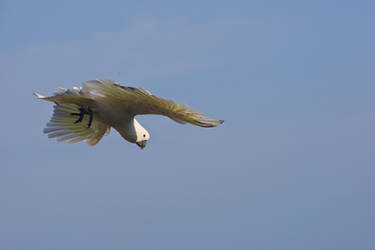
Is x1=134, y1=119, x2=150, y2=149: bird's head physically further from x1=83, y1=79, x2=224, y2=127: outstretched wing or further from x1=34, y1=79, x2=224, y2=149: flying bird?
x1=83, y1=79, x2=224, y2=127: outstretched wing

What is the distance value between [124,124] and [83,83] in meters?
1.34

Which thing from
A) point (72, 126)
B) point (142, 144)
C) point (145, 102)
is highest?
point (72, 126)

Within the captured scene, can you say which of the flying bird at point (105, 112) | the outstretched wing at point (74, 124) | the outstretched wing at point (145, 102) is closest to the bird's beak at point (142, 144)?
Result: the flying bird at point (105, 112)

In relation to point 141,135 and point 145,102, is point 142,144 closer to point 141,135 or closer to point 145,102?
point 141,135

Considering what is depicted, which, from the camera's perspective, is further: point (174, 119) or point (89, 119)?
point (89, 119)

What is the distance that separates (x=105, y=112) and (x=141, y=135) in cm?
87

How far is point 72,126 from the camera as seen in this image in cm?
1145

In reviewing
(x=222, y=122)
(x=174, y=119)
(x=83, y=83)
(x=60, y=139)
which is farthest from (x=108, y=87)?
(x=60, y=139)

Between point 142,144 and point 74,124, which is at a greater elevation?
point 74,124

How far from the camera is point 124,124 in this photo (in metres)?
10.4

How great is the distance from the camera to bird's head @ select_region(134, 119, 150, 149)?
1070cm

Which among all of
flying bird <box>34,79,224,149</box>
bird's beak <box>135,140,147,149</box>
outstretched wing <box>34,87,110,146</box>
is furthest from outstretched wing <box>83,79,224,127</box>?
bird's beak <box>135,140,147,149</box>

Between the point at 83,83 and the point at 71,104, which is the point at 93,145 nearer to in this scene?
the point at 71,104

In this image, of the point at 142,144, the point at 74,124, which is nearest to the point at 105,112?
the point at 142,144
